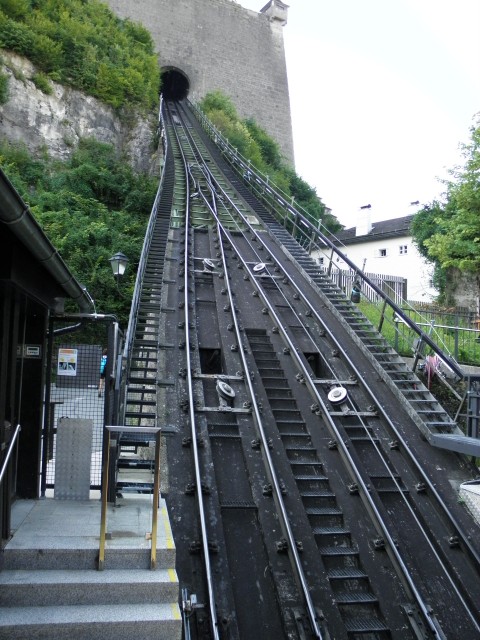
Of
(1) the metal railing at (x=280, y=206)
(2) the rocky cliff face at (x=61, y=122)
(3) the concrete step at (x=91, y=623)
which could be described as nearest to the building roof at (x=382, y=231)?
(1) the metal railing at (x=280, y=206)

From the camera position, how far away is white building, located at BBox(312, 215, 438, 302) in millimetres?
26375

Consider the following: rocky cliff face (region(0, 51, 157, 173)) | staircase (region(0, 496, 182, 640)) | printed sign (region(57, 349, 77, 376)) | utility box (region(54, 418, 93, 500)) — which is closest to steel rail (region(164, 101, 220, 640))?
staircase (region(0, 496, 182, 640))

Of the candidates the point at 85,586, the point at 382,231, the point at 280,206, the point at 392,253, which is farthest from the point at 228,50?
the point at 85,586

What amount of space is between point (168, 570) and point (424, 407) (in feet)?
18.8

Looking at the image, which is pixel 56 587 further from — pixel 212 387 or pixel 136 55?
pixel 136 55

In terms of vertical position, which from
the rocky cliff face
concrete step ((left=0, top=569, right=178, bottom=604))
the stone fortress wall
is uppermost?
the stone fortress wall

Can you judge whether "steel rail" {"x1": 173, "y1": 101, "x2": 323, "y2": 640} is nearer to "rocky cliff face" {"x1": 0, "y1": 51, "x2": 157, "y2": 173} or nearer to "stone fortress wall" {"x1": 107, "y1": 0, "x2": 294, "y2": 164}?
"rocky cliff face" {"x1": 0, "y1": 51, "x2": 157, "y2": 173}

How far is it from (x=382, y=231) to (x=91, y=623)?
30803mm

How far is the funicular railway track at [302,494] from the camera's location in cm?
490

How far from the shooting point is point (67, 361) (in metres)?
6.36

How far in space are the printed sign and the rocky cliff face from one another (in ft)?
68.3

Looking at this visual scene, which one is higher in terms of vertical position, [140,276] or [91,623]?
[140,276]

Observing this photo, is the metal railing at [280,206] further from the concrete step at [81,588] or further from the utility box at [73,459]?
the concrete step at [81,588]

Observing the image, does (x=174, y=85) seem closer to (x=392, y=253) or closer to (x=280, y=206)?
(x=392, y=253)
